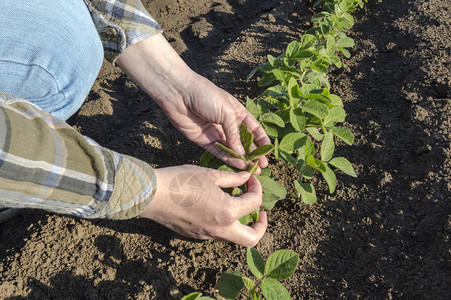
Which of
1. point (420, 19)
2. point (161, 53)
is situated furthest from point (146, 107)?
point (420, 19)

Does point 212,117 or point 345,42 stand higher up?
point 345,42

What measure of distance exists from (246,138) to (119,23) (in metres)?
0.75

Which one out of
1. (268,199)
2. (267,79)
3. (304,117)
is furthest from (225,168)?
(267,79)

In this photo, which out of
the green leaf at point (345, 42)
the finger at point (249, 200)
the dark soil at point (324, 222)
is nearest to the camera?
the finger at point (249, 200)

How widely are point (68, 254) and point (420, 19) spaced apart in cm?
309

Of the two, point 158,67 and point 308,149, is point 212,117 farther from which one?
point 308,149

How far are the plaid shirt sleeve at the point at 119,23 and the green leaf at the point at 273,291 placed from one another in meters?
1.15

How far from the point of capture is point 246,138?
184 cm

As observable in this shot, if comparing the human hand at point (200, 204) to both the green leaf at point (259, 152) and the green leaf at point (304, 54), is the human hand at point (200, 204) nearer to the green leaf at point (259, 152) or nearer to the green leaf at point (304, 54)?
the green leaf at point (259, 152)

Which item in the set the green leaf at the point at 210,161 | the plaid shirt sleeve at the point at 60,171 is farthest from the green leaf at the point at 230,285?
the green leaf at the point at 210,161

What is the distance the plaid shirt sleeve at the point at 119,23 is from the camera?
1800mm

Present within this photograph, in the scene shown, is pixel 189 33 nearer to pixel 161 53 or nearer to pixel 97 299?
pixel 161 53

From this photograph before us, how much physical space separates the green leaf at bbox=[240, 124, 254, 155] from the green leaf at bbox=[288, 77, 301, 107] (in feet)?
1.01

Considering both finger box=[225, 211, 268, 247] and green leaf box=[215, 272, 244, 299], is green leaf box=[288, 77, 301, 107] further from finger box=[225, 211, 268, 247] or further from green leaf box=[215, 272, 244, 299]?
green leaf box=[215, 272, 244, 299]
